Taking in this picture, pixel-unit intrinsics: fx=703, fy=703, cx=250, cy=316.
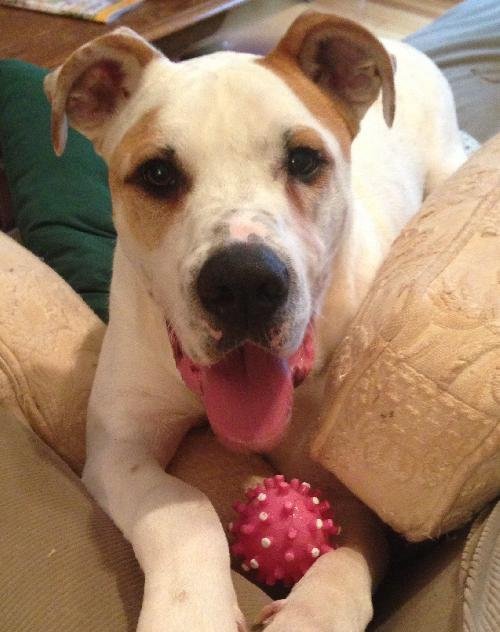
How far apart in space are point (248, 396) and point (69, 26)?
2889 mm

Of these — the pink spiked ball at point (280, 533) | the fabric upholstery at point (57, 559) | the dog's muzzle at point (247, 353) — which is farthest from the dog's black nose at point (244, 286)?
the fabric upholstery at point (57, 559)

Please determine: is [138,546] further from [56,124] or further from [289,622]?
[56,124]

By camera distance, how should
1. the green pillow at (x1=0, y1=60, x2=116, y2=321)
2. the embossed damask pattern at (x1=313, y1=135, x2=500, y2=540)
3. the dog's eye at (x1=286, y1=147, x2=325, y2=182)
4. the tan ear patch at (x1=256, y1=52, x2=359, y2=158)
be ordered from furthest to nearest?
the green pillow at (x1=0, y1=60, x2=116, y2=321)
the tan ear patch at (x1=256, y1=52, x2=359, y2=158)
the dog's eye at (x1=286, y1=147, x2=325, y2=182)
the embossed damask pattern at (x1=313, y1=135, x2=500, y2=540)

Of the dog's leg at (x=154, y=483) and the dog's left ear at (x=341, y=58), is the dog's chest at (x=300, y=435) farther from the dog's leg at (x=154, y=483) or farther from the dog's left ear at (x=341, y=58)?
the dog's left ear at (x=341, y=58)

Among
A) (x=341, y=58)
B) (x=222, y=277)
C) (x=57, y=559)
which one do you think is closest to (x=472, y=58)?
(x=341, y=58)

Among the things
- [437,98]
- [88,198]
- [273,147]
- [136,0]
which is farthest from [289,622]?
[136,0]

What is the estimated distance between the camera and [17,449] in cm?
134

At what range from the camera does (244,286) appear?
3.76 feet

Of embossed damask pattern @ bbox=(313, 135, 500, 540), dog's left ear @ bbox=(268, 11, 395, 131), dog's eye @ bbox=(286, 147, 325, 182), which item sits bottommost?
embossed damask pattern @ bbox=(313, 135, 500, 540)

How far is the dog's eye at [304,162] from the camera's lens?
4.54 ft

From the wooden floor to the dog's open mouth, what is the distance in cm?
492

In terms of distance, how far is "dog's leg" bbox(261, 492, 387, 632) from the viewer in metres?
1.13

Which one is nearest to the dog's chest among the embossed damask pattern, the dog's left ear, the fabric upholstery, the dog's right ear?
the embossed damask pattern

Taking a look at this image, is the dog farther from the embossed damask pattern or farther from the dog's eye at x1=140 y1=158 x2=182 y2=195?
the embossed damask pattern
